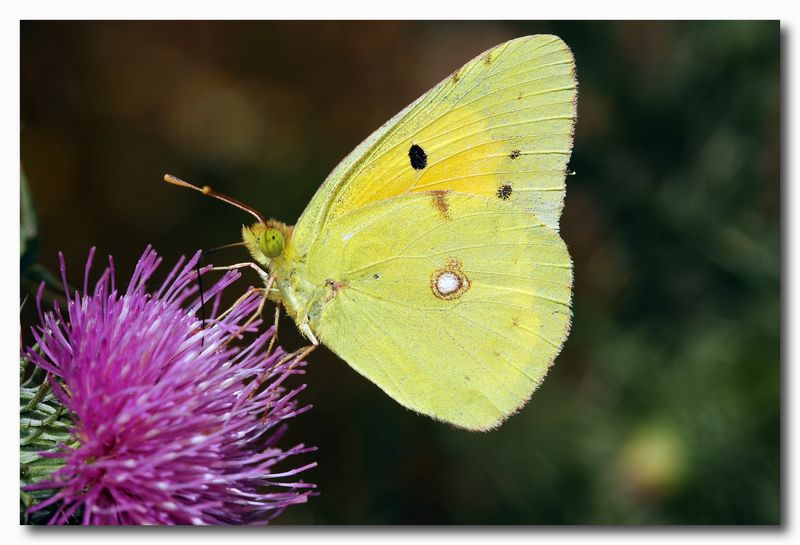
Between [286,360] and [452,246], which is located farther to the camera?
[452,246]

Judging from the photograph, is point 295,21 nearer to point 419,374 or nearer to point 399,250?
point 399,250

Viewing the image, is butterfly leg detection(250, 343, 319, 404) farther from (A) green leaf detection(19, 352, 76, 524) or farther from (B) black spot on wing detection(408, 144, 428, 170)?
(B) black spot on wing detection(408, 144, 428, 170)

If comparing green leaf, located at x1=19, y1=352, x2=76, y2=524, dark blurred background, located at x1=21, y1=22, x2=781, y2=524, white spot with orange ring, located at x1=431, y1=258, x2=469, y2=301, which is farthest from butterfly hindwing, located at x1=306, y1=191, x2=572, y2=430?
dark blurred background, located at x1=21, y1=22, x2=781, y2=524

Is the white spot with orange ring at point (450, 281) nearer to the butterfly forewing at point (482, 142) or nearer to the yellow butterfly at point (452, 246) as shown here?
the yellow butterfly at point (452, 246)

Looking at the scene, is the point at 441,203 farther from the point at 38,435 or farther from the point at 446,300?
the point at 38,435

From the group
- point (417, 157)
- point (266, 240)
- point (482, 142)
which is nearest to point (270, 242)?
point (266, 240)
